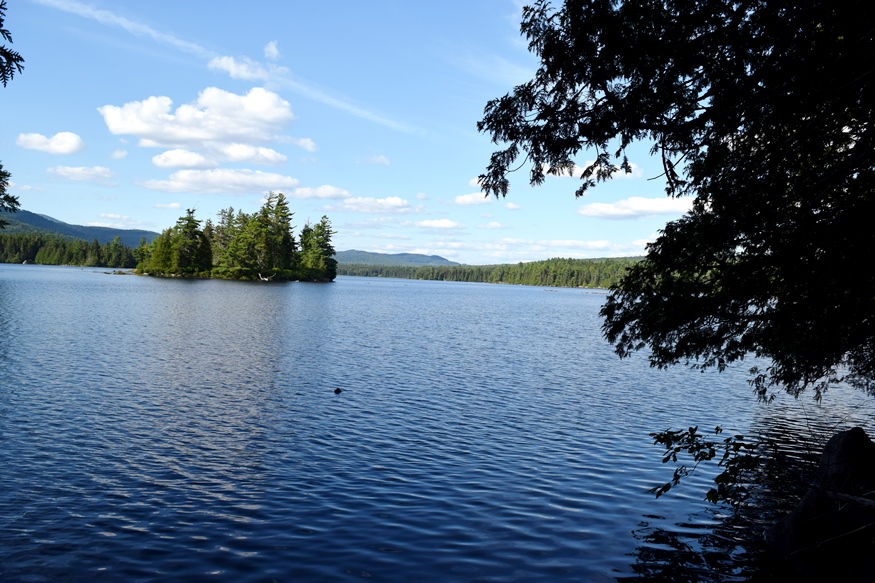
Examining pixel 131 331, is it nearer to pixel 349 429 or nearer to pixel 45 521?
pixel 349 429

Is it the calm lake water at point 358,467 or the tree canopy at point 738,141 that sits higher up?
the tree canopy at point 738,141

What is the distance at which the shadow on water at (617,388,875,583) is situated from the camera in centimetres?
1035

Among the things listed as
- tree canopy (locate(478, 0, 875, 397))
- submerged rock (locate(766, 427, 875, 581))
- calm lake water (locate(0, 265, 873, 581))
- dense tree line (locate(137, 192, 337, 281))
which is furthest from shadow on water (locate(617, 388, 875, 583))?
dense tree line (locate(137, 192, 337, 281))

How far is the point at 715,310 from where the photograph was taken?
33.6 feet

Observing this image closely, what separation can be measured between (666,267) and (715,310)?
1076 mm

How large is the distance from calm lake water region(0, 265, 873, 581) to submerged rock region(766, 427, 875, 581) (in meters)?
0.53

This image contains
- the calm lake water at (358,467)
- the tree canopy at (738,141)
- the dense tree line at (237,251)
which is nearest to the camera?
the tree canopy at (738,141)

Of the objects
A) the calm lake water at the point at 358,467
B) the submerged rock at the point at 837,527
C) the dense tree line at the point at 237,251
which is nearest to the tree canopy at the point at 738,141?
the submerged rock at the point at 837,527

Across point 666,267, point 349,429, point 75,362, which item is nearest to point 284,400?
point 349,429

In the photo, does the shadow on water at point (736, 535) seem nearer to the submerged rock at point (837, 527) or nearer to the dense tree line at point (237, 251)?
the submerged rock at point (837, 527)

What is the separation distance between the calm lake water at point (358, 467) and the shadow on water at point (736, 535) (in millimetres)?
60

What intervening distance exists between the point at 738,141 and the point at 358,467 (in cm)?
1104

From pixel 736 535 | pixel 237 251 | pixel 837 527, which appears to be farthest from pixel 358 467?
pixel 237 251

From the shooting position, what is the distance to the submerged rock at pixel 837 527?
402 inches
